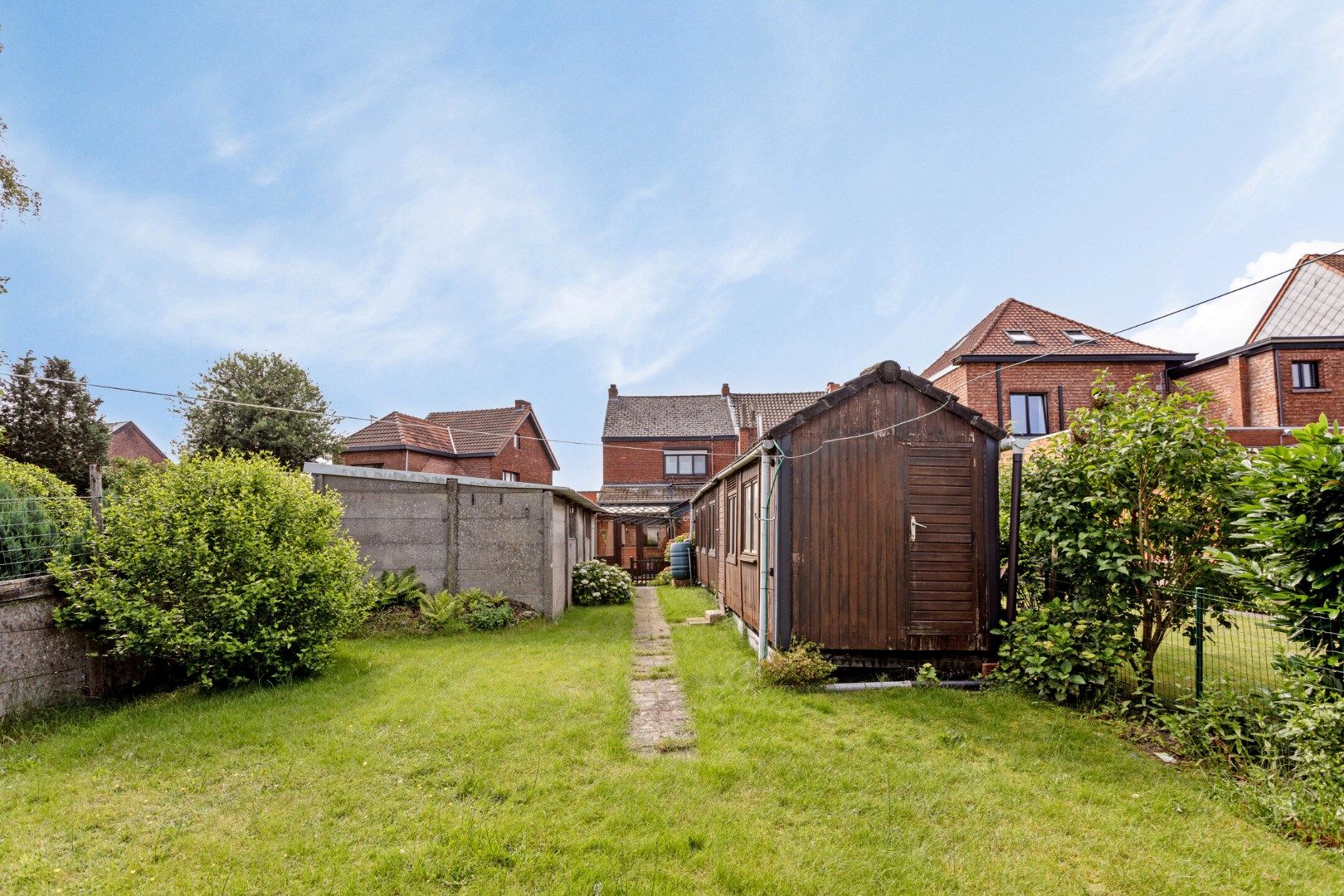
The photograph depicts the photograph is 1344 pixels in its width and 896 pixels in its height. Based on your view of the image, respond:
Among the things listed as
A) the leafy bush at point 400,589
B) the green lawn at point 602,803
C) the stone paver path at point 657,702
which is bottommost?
the stone paver path at point 657,702

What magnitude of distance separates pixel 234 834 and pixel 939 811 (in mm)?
4134

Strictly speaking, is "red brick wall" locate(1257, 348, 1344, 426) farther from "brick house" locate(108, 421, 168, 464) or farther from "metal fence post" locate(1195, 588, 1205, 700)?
"brick house" locate(108, 421, 168, 464)

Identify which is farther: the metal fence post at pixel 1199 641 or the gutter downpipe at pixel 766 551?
the gutter downpipe at pixel 766 551

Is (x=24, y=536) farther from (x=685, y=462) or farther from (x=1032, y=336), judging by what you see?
(x=685, y=462)

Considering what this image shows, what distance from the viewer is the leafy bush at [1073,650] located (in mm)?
5645

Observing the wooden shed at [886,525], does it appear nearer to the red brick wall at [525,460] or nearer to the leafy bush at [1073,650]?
the leafy bush at [1073,650]

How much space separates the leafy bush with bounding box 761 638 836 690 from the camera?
651cm

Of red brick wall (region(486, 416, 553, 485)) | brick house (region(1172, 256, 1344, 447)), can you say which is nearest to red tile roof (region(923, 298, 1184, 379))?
brick house (region(1172, 256, 1344, 447))

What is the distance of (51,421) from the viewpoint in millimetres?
18484

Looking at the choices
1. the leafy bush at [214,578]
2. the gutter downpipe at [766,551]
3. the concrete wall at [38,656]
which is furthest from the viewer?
the gutter downpipe at [766,551]

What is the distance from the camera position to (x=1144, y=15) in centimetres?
650

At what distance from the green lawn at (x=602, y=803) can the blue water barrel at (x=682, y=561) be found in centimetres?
1335

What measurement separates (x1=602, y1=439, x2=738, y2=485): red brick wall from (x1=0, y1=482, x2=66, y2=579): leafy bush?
85.1 feet

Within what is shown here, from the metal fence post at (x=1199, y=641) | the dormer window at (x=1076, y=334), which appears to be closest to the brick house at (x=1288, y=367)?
the dormer window at (x=1076, y=334)
